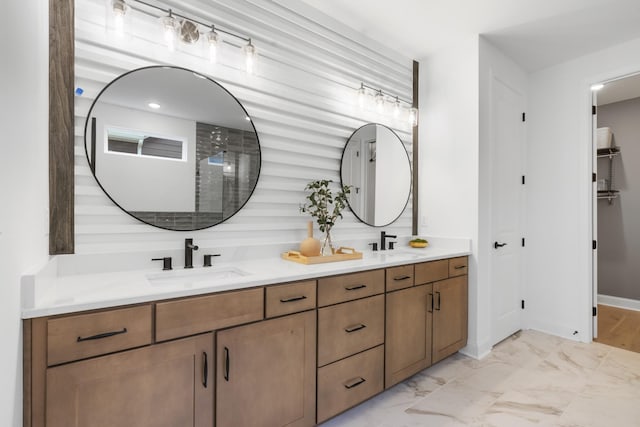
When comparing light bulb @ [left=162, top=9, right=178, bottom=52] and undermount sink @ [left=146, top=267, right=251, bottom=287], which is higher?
light bulb @ [left=162, top=9, right=178, bottom=52]

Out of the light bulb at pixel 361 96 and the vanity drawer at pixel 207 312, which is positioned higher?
the light bulb at pixel 361 96

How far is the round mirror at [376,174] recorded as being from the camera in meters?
2.84

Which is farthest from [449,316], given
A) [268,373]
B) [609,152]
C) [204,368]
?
[609,152]

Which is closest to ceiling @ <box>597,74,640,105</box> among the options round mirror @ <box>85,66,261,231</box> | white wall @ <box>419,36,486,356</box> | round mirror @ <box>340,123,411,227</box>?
white wall @ <box>419,36,486,356</box>

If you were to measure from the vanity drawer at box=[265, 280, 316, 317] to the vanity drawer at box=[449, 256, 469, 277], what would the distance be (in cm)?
147

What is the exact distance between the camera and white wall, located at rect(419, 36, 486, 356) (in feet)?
9.75

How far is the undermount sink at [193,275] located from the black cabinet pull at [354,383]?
91 cm

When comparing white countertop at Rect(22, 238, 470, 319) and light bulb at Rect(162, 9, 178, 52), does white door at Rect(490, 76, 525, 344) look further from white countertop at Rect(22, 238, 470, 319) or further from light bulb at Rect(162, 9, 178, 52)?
light bulb at Rect(162, 9, 178, 52)

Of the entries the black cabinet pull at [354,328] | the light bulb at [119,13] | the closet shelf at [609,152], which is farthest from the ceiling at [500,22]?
the black cabinet pull at [354,328]

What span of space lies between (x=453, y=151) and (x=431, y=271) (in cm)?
126

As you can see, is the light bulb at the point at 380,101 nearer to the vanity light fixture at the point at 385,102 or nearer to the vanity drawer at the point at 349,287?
the vanity light fixture at the point at 385,102

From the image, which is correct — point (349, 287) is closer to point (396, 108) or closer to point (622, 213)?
point (396, 108)

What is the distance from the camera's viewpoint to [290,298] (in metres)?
1.72

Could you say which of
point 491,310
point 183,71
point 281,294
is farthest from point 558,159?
point 183,71
